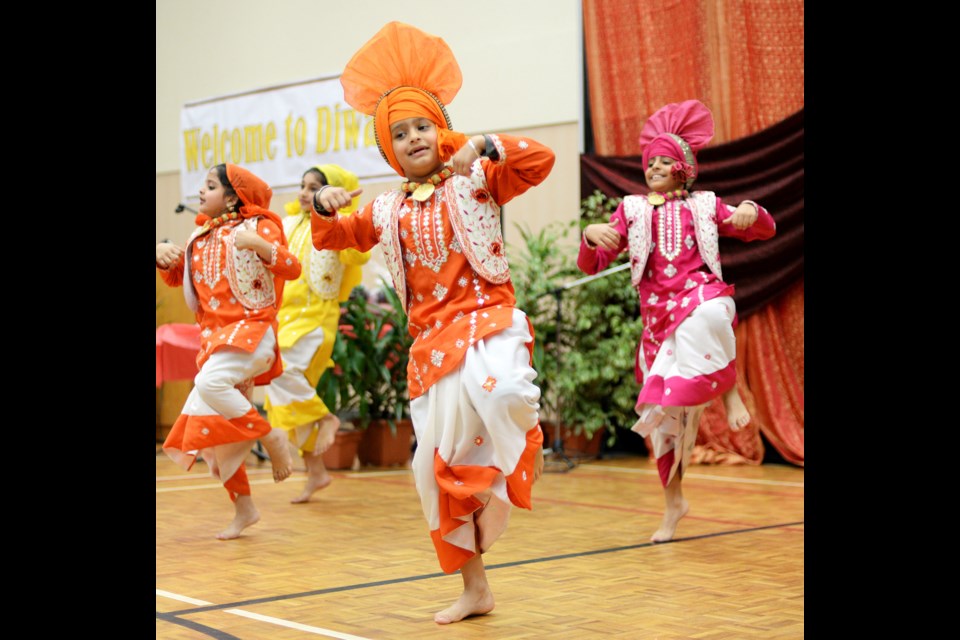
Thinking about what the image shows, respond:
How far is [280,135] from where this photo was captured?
9664mm

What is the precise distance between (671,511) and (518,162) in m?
1.91

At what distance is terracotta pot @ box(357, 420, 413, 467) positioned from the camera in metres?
7.12

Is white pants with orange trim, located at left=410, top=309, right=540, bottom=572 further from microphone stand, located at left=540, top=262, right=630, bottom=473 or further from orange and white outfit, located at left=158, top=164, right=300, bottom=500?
microphone stand, located at left=540, top=262, right=630, bottom=473

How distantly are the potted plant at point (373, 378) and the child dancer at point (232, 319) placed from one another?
2137 mm

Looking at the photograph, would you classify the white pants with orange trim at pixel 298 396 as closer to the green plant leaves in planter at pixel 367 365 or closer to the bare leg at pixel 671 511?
the green plant leaves in planter at pixel 367 365

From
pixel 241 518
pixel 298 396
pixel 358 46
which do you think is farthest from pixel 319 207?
pixel 358 46

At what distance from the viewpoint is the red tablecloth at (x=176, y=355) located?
25.3ft

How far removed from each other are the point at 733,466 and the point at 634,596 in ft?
13.6

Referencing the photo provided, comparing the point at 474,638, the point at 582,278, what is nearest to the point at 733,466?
the point at 582,278

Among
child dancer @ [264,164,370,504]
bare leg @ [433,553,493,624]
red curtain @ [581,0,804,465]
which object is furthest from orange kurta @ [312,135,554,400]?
red curtain @ [581,0,804,465]

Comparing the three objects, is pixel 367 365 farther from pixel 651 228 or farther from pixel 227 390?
pixel 651 228

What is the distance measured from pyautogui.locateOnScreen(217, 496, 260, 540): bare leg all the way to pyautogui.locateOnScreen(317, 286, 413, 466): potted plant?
2.17 meters

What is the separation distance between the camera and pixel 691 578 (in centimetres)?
348
